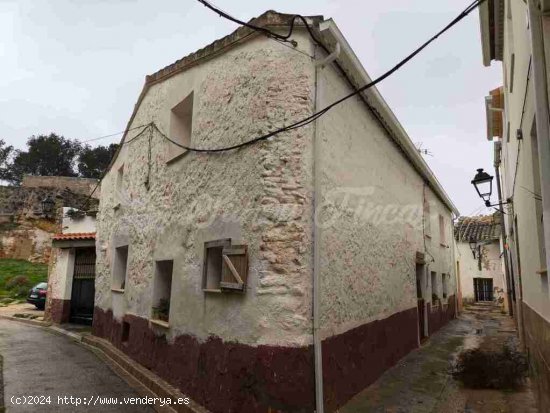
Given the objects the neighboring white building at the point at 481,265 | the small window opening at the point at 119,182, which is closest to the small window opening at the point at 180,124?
the small window opening at the point at 119,182

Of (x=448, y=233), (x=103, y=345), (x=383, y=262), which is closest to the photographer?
(x=383, y=262)

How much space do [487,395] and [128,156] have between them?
8.36 meters

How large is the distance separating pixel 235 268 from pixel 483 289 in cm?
2133

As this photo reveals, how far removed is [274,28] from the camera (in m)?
5.02

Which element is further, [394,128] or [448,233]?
[448,233]

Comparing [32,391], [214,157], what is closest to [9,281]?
[32,391]

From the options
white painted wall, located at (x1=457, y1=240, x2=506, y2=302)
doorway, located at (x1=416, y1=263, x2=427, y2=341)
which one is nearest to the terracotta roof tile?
doorway, located at (x1=416, y1=263, x2=427, y2=341)

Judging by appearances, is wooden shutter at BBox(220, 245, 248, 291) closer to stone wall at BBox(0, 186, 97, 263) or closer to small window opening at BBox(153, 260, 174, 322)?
small window opening at BBox(153, 260, 174, 322)

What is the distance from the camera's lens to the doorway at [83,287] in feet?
41.4

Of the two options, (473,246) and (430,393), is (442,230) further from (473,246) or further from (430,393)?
(430,393)

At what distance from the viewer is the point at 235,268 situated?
15.5 feet

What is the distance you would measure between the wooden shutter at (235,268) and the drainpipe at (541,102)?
2.94m

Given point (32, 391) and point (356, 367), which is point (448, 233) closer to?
point (356, 367)

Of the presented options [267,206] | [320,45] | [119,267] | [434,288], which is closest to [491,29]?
[320,45]
